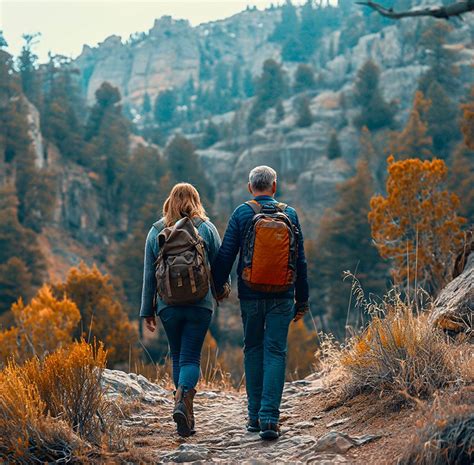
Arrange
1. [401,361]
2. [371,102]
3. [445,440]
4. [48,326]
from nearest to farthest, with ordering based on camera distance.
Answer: [445,440] < [401,361] < [48,326] < [371,102]

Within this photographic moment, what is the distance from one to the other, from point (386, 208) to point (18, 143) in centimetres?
3585

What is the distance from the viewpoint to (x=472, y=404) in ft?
11.8

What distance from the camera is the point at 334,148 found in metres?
67.9

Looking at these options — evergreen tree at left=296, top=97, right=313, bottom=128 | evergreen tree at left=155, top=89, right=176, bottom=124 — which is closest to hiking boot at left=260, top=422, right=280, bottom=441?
evergreen tree at left=296, top=97, right=313, bottom=128

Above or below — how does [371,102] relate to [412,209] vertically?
above

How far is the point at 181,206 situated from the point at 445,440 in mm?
2438

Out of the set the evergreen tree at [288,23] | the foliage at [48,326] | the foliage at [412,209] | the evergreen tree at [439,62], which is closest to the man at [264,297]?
the foliage at [412,209]

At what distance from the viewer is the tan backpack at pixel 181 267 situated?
4.71 meters

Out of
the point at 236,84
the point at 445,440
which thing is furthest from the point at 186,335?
the point at 236,84

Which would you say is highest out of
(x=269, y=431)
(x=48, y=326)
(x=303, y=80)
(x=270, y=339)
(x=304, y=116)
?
(x=303, y=80)

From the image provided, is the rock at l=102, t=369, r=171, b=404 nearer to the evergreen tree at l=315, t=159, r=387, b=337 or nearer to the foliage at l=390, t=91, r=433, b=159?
the evergreen tree at l=315, t=159, r=387, b=337

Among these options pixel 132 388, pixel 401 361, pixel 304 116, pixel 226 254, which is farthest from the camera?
pixel 304 116

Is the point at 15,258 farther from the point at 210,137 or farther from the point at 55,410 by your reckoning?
the point at 210,137

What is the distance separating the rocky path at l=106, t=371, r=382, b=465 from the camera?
4234 millimetres
